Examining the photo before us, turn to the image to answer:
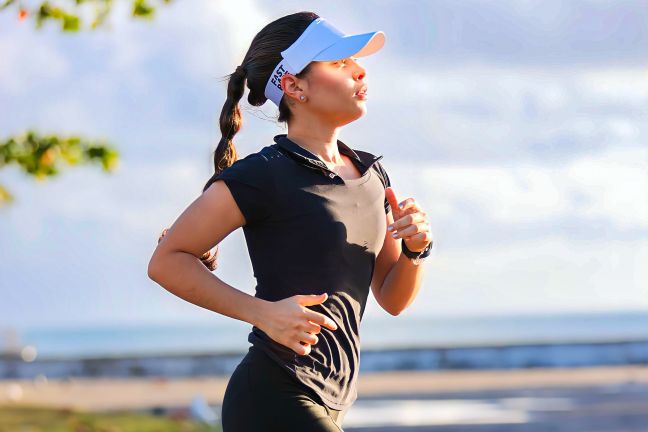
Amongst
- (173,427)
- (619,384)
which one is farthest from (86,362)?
(173,427)

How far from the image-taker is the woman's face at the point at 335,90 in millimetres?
3979

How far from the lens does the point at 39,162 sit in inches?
262

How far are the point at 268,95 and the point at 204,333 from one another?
70778 mm

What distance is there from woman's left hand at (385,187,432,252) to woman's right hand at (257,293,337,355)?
15.3 inches

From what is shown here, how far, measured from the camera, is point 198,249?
3799mm

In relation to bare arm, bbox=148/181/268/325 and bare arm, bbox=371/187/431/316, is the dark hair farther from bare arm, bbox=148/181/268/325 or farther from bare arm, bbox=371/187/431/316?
bare arm, bbox=371/187/431/316

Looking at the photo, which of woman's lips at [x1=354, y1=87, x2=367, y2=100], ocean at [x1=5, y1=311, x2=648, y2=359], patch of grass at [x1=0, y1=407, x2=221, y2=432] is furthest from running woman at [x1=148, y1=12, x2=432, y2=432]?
ocean at [x1=5, y1=311, x2=648, y2=359]

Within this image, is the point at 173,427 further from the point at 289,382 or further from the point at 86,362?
the point at 86,362

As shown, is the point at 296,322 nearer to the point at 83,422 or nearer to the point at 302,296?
Answer: the point at 302,296

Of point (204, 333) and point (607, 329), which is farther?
point (204, 333)

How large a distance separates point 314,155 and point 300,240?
0.29 meters

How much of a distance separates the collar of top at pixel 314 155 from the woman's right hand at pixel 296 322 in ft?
1.51

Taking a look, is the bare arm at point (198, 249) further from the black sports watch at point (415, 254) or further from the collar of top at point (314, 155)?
the black sports watch at point (415, 254)

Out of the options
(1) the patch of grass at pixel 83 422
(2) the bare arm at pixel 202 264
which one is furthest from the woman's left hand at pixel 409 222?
(1) the patch of grass at pixel 83 422
